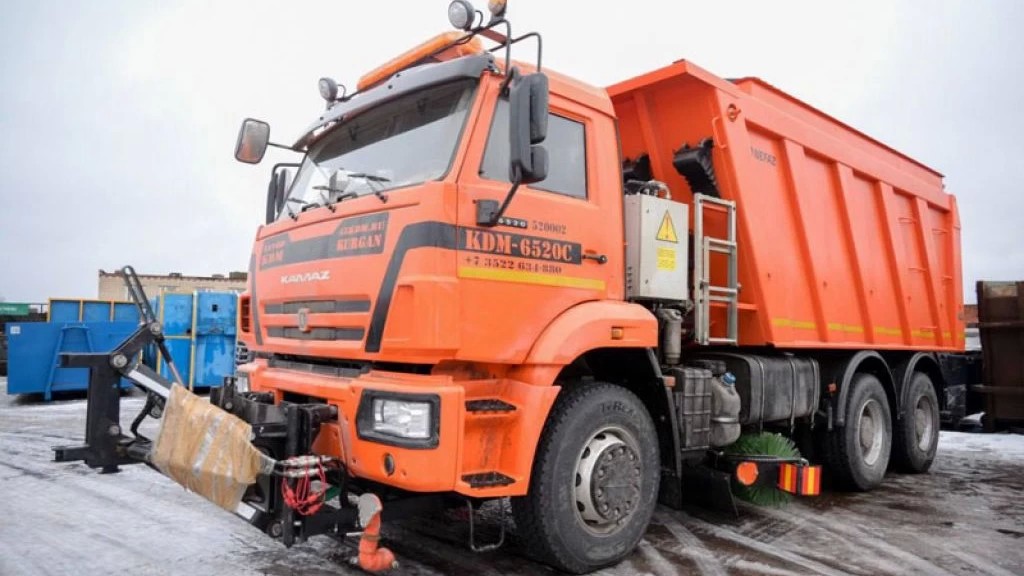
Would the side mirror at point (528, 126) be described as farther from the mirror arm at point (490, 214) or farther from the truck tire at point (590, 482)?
the truck tire at point (590, 482)

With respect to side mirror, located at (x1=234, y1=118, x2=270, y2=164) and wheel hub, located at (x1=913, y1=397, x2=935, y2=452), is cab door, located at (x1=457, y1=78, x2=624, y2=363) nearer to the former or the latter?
side mirror, located at (x1=234, y1=118, x2=270, y2=164)

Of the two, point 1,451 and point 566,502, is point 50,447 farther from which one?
point 566,502

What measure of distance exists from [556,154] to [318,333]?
1706 mm

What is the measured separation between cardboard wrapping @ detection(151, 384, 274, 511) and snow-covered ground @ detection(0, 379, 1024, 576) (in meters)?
0.71

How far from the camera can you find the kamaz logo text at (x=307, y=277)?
12.6 feet

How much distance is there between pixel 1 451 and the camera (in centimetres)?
748

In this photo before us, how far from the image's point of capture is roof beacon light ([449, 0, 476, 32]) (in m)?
3.92

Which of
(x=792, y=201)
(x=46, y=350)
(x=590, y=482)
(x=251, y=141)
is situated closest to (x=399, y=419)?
(x=590, y=482)

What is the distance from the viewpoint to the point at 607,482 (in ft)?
13.1

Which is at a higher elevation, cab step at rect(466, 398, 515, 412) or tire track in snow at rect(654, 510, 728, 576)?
cab step at rect(466, 398, 515, 412)

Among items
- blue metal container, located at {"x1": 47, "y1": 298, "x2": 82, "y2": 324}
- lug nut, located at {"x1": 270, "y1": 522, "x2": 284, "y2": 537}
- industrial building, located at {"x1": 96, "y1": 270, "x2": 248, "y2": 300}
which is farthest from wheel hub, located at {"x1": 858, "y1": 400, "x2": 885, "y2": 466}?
industrial building, located at {"x1": 96, "y1": 270, "x2": 248, "y2": 300}

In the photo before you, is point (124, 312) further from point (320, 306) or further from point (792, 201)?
point (792, 201)

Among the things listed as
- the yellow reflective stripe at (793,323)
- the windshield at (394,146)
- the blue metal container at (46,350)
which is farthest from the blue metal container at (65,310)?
the yellow reflective stripe at (793,323)

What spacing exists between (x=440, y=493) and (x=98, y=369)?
7.12ft
